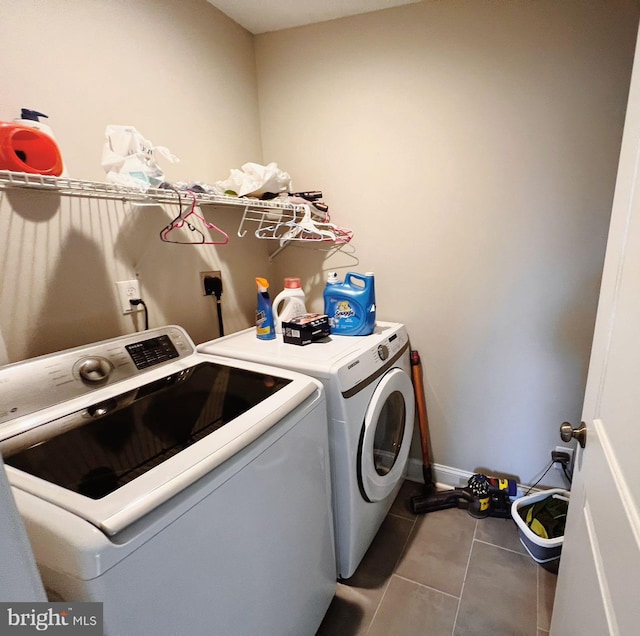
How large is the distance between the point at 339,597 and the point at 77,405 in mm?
1274

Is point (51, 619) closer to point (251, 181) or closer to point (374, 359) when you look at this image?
point (374, 359)

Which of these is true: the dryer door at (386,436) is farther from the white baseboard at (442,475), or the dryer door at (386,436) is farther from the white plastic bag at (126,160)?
the white plastic bag at (126,160)

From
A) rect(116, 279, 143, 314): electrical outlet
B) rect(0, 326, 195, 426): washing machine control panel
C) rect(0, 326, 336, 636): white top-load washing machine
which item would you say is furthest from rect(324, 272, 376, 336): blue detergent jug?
rect(116, 279, 143, 314): electrical outlet

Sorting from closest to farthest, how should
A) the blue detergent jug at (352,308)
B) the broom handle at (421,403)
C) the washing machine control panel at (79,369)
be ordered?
the washing machine control panel at (79,369), the blue detergent jug at (352,308), the broom handle at (421,403)

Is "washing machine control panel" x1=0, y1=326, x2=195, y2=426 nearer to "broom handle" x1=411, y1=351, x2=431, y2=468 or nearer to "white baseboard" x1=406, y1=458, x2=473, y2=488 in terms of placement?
"broom handle" x1=411, y1=351, x2=431, y2=468

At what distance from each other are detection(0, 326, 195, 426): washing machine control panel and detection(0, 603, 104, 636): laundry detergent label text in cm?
59

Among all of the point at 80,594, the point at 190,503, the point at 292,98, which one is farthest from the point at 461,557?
the point at 292,98

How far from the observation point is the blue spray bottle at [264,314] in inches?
61.0

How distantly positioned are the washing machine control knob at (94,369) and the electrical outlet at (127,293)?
29 centimetres

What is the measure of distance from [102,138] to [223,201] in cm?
46

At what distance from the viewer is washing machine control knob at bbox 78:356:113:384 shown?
1.07 m

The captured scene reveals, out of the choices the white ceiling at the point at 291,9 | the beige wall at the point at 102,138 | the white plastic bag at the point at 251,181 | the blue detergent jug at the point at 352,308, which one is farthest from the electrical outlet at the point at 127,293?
the white ceiling at the point at 291,9

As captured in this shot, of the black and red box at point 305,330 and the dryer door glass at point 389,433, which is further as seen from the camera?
the dryer door glass at point 389,433

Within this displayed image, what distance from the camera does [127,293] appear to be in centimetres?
136
